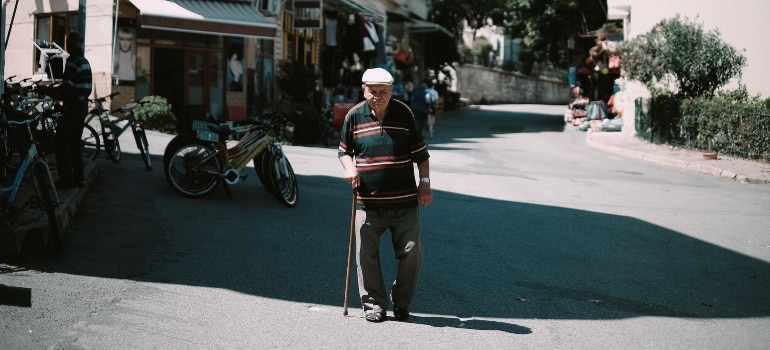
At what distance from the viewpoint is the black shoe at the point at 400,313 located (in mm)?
6027

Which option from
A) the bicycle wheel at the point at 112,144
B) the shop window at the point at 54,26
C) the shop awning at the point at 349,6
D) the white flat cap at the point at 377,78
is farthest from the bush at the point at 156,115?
the white flat cap at the point at 377,78

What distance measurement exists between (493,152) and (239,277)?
51.7 feet

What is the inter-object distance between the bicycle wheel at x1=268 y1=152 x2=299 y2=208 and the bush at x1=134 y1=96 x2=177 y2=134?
10739 millimetres

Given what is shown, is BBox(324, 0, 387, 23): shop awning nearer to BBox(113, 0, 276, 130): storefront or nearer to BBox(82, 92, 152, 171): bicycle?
BBox(113, 0, 276, 130): storefront

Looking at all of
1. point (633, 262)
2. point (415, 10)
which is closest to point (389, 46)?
point (415, 10)

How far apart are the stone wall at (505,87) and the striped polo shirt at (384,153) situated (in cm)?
5537

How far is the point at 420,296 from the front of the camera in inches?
269

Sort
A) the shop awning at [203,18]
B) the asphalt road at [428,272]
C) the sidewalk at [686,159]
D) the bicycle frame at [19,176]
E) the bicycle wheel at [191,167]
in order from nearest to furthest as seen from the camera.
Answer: the asphalt road at [428,272] → the bicycle frame at [19,176] → the bicycle wheel at [191,167] → the sidewalk at [686,159] → the shop awning at [203,18]

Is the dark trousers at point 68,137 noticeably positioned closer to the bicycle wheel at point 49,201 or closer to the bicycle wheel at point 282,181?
the bicycle wheel at point 282,181

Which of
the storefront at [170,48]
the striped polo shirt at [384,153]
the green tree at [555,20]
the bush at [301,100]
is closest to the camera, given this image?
the striped polo shirt at [384,153]

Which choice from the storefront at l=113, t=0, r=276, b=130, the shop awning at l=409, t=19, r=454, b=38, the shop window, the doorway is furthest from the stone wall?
the shop window

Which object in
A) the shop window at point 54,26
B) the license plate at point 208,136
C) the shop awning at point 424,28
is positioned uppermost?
the shop awning at point 424,28

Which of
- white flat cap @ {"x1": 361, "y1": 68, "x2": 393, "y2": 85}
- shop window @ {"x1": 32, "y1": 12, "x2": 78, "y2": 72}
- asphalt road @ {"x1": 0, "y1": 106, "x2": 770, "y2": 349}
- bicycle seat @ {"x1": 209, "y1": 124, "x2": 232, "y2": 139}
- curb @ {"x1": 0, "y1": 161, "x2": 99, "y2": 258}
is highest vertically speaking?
shop window @ {"x1": 32, "y1": 12, "x2": 78, "y2": 72}

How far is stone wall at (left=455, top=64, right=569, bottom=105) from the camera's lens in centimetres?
6269
